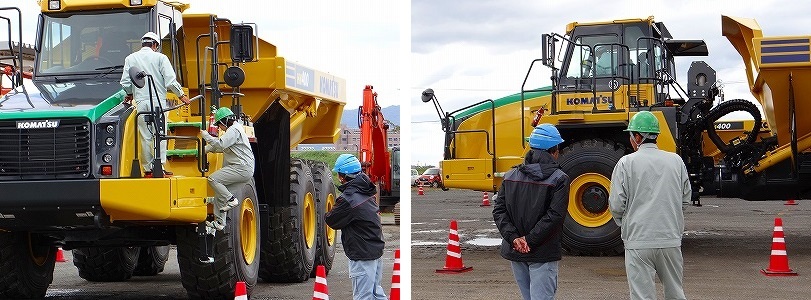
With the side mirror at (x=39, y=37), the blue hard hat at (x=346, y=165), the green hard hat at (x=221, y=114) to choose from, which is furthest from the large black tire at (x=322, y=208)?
the blue hard hat at (x=346, y=165)

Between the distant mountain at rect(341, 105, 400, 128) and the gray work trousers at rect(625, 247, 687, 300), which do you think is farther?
the distant mountain at rect(341, 105, 400, 128)

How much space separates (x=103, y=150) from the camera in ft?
29.3

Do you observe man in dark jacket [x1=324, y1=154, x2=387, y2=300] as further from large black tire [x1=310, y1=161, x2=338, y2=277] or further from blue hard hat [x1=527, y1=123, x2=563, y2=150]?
large black tire [x1=310, y1=161, x2=338, y2=277]

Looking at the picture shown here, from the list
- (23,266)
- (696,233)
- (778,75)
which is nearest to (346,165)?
(23,266)

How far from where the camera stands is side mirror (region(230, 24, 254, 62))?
32.1 feet

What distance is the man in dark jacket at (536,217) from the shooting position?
22.8 ft


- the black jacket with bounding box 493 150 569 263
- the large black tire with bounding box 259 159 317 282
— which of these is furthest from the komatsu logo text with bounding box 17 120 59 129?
the black jacket with bounding box 493 150 569 263

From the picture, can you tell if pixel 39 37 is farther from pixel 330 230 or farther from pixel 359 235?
pixel 330 230

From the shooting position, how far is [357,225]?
8227 mm

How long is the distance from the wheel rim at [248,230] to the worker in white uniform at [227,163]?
678 millimetres

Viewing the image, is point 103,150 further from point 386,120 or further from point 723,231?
point 386,120


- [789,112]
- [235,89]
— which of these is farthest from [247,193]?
[789,112]

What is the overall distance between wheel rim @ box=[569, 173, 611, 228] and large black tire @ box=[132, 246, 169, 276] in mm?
5333

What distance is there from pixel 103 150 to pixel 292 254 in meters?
3.92
